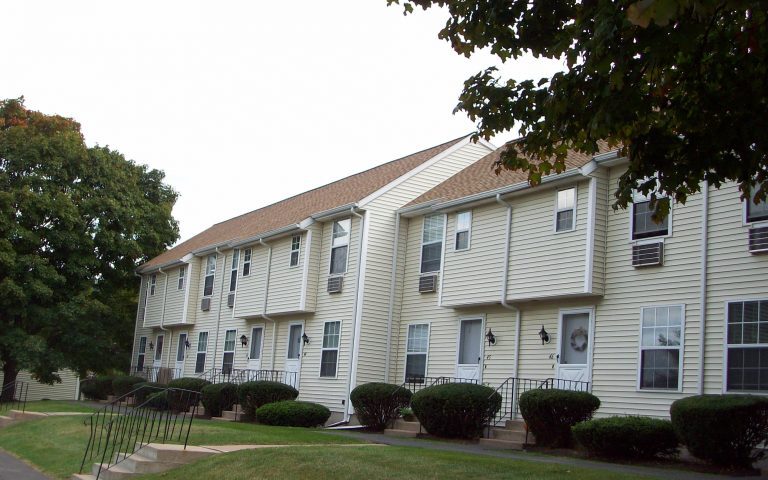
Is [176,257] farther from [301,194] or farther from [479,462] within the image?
[479,462]

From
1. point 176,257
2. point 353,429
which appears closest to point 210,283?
point 176,257

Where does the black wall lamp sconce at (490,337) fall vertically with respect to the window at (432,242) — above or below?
below

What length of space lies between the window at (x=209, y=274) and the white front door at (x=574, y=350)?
18.0 metres

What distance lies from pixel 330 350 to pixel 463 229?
6.01 meters

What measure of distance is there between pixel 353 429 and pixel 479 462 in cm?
1004

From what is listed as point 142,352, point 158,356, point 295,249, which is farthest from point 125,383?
point 295,249

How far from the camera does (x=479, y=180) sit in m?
22.6

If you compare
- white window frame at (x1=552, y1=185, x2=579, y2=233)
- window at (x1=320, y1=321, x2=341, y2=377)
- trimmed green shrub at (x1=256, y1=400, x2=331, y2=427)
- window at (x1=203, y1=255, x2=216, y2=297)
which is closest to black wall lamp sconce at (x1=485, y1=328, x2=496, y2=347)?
white window frame at (x1=552, y1=185, x2=579, y2=233)

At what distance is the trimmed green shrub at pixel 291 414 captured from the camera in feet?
71.3

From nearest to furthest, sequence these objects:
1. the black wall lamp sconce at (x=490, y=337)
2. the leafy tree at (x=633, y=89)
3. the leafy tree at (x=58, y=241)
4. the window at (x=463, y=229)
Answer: the leafy tree at (x=633, y=89)
the black wall lamp sconce at (x=490, y=337)
the window at (x=463, y=229)
the leafy tree at (x=58, y=241)

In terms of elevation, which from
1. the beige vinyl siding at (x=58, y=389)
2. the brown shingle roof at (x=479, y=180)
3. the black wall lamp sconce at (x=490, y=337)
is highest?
the brown shingle roof at (x=479, y=180)

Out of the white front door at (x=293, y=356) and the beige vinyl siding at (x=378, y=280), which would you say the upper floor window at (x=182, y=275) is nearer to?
the white front door at (x=293, y=356)

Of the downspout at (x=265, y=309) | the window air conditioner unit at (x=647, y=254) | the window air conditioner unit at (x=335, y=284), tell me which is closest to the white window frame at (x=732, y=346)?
the window air conditioner unit at (x=647, y=254)

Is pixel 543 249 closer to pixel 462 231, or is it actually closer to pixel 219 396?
pixel 462 231
